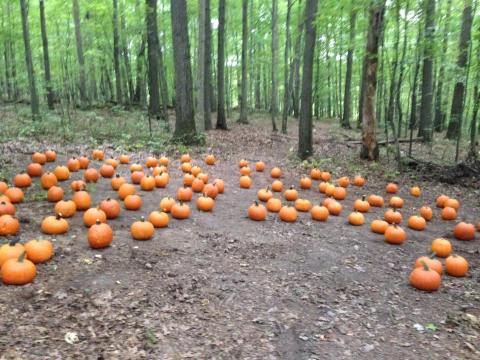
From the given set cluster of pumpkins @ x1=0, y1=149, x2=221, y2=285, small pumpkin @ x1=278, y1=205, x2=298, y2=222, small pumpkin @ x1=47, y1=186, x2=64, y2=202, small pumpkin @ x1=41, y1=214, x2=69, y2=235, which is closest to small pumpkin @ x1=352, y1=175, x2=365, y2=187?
small pumpkin @ x1=278, y1=205, x2=298, y2=222

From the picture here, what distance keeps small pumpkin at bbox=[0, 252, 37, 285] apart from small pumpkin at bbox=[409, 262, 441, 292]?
4.39 meters

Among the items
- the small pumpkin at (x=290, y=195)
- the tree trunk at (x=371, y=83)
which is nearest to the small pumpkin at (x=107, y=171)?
the small pumpkin at (x=290, y=195)

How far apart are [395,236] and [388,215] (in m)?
0.89

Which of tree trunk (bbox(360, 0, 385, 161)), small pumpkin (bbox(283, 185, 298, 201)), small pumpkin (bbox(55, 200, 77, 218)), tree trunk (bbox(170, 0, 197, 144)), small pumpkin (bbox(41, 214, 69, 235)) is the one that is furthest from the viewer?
tree trunk (bbox(170, 0, 197, 144))

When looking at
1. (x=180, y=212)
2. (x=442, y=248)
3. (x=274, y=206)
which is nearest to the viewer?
(x=442, y=248)

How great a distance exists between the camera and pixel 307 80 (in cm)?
1127

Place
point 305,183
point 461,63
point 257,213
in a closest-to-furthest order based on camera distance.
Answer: point 257,213
point 305,183
point 461,63

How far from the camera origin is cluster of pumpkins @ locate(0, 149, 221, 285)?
4.06m

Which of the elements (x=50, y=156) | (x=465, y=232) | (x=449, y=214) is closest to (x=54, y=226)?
(x=50, y=156)

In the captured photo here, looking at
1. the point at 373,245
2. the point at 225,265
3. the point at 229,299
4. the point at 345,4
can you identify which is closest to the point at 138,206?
the point at 225,265

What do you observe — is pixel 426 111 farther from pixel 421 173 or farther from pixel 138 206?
pixel 138 206

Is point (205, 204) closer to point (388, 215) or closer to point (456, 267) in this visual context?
point (388, 215)

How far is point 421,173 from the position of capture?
11031mm

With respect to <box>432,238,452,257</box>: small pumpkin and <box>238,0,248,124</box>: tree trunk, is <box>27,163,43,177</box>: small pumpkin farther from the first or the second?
<box>238,0,248,124</box>: tree trunk
